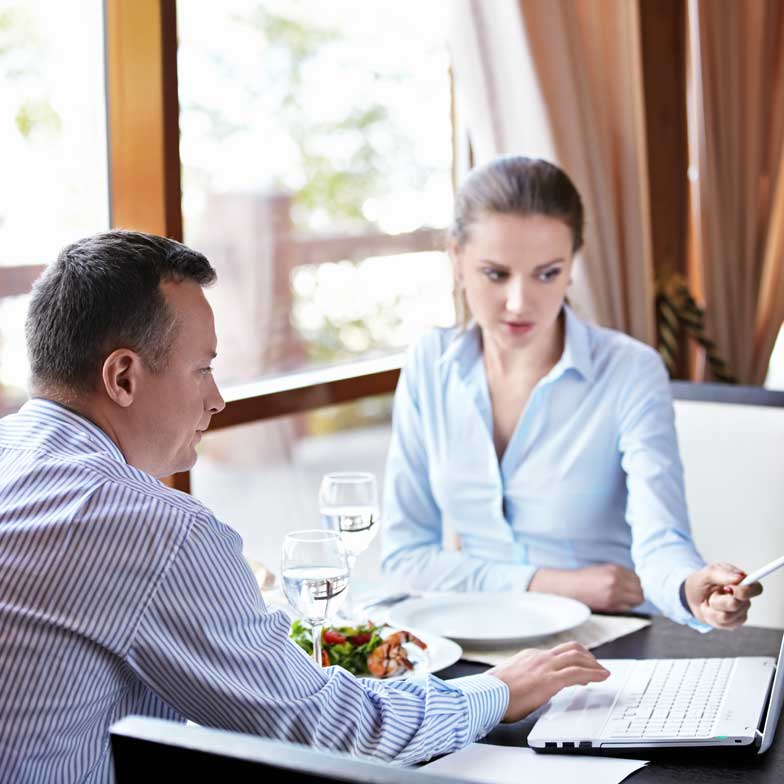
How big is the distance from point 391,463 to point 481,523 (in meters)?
0.21

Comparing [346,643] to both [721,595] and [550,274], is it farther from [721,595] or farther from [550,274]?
[550,274]

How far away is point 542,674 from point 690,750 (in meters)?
0.20

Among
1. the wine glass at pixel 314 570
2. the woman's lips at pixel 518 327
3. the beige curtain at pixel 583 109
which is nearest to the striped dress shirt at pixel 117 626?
the wine glass at pixel 314 570

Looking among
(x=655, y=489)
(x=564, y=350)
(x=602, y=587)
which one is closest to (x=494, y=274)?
(x=564, y=350)

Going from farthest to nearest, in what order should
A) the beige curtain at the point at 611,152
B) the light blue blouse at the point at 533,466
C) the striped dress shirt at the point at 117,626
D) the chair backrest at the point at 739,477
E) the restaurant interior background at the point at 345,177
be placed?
the beige curtain at the point at 611,152 < the restaurant interior background at the point at 345,177 < the chair backrest at the point at 739,477 < the light blue blouse at the point at 533,466 < the striped dress shirt at the point at 117,626

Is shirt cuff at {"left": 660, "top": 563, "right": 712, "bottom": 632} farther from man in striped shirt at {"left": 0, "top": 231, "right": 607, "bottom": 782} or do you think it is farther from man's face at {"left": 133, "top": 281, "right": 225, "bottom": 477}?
man's face at {"left": 133, "top": 281, "right": 225, "bottom": 477}

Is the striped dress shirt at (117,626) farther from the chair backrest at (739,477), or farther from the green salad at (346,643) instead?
the chair backrest at (739,477)

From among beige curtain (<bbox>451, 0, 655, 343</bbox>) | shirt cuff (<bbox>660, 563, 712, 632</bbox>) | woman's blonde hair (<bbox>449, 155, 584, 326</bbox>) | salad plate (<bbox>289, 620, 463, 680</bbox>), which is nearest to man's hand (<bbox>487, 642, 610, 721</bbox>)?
salad plate (<bbox>289, 620, 463, 680</bbox>)

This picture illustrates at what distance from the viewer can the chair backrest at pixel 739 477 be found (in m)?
2.35

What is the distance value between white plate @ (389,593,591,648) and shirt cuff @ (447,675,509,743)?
0.27m

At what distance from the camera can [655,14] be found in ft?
Answer: 12.2

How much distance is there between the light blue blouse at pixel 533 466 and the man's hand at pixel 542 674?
58 centimetres

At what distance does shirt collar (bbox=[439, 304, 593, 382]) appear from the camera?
220 centimetres

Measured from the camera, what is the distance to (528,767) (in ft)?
4.05
